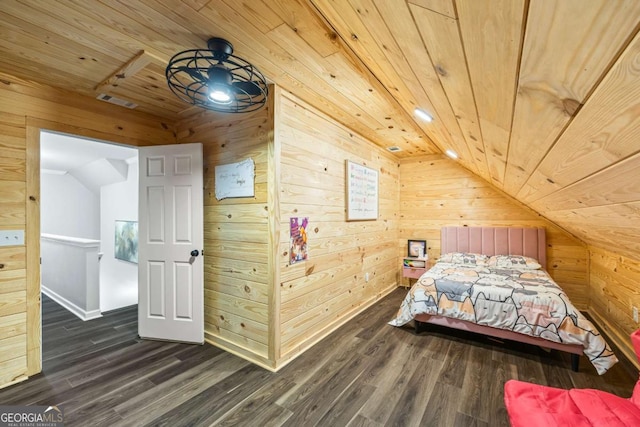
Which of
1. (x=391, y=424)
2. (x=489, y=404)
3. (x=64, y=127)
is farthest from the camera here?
(x=64, y=127)

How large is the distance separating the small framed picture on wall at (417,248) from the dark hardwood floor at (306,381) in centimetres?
187

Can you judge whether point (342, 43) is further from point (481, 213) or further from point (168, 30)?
point (481, 213)

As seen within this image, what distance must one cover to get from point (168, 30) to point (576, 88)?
1910 mm

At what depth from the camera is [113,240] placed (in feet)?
17.4

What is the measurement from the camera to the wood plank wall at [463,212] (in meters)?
3.72

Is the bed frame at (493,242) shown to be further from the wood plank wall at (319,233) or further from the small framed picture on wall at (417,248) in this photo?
the wood plank wall at (319,233)

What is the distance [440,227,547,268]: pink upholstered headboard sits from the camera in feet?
12.5

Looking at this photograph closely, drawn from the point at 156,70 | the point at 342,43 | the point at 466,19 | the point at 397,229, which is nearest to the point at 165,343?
the point at 156,70

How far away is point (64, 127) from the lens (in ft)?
7.84

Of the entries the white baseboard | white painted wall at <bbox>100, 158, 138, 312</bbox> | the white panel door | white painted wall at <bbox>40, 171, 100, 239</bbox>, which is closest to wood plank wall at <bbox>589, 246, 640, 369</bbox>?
the white panel door

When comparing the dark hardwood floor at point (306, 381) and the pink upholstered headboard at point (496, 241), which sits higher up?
the pink upholstered headboard at point (496, 241)

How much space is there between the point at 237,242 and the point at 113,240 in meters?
4.26

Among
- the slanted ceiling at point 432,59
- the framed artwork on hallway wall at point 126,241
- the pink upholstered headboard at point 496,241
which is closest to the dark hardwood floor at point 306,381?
the slanted ceiling at point 432,59

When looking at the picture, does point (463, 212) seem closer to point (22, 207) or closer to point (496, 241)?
point (496, 241)
